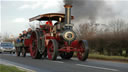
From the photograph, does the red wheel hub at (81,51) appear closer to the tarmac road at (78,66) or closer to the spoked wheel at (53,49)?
the spoked wheel at (53,49)

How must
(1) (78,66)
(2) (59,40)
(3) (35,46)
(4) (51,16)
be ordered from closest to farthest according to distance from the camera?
1. (1) (78,66)
2. (2) (59,40)
3. (4) (51,16)
4. (3) (35,46)

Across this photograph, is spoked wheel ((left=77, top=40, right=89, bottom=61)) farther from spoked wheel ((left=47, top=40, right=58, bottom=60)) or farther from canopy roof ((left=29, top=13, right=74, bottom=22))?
canopy roof ((left=29, top=13, right=74, bottom=22))

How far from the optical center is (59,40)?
1527 centimetres

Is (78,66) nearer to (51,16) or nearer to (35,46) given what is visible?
(51,16)

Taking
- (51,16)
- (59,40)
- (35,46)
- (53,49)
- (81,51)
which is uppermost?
(51,16)

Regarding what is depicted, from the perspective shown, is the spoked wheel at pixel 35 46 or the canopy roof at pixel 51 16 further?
the spoked wheel at pixel 35 46

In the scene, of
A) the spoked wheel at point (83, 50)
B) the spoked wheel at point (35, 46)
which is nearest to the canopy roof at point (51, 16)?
the spoked wheel at point (35, 46)

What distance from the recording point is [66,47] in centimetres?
1432

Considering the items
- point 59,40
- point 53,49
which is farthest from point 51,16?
point 53,49

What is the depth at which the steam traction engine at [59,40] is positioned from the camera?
14289 mm

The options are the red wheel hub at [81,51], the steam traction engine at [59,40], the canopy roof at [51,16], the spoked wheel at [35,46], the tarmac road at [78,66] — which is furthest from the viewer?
the spoked wheel at [35,46]

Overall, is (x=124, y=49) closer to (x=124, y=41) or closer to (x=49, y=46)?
(x=124, y=41)

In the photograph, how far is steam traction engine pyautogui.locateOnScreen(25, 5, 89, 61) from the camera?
46.9ft

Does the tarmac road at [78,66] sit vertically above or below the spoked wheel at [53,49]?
below
